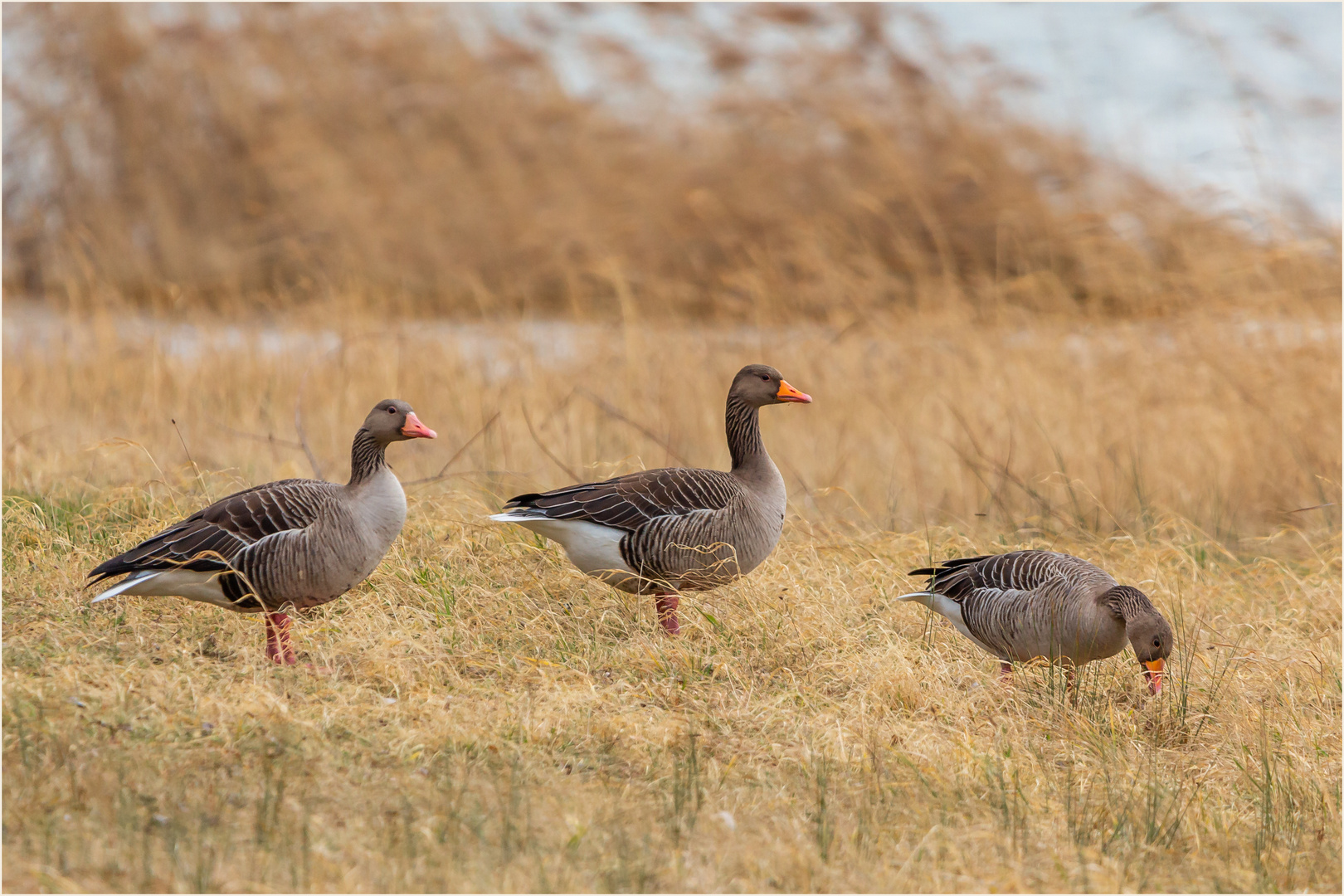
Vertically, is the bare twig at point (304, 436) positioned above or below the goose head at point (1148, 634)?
above

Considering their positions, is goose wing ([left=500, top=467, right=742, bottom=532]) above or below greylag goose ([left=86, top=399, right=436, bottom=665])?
above

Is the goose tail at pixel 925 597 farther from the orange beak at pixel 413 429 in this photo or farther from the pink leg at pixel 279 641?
the pink leg at pixel 279 641

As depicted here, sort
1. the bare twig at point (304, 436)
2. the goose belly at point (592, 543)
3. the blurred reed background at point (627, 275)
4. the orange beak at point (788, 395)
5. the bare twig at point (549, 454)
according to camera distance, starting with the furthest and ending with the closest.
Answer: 1. the blurred reed background at point (627, 275)
2. the bare twig at point (549, 454)
3. the bare twig at point (304, 436)
4. the orange beak at point (788, 395)
5. the goose belly at point (592, 543)

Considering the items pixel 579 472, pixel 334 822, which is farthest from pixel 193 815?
pixel 579 472

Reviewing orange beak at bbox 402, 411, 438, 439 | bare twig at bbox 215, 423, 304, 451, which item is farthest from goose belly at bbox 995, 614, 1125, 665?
bare twig at bbox 215, 423, 304, 451

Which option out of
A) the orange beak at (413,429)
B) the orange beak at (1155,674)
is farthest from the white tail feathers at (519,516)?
the orange beak at (1155,674)

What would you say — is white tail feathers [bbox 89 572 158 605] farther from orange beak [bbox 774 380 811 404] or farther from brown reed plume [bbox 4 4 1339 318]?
brown reed plume [bbox 4 4 1339 318]

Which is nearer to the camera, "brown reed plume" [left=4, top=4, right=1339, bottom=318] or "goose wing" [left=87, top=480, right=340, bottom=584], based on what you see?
"goose wing" [left=87, top=480, right=340, bottom=584]

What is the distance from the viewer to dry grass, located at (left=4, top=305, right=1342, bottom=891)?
12.8 feet

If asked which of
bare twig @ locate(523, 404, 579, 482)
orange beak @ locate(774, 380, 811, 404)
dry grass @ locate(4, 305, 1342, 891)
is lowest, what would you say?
dry grass @ locate(4, 305, 1342, 891)

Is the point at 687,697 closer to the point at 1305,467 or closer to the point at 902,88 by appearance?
the point at 1305,467

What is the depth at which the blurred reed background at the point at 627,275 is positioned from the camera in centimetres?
944

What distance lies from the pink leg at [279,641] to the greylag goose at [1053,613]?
2846 millimetres

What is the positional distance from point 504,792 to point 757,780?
0.92 meters
